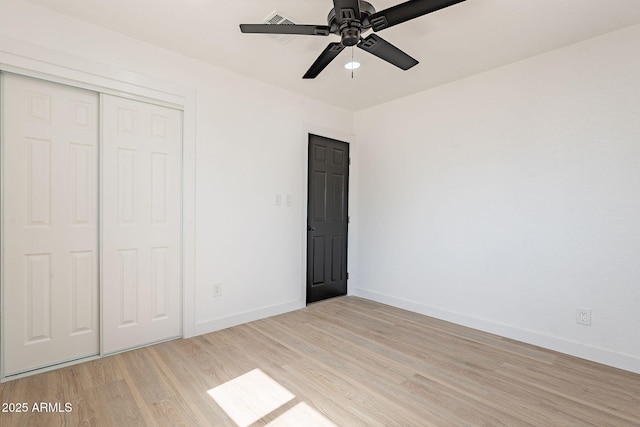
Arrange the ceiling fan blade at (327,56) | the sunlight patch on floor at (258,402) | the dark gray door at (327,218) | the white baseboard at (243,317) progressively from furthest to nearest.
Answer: the dark gray door at (327,218) < the white baseboard at (243,317) < the ceiling fan blade at (327,56) < the sunlight patch on floor at (258,402)

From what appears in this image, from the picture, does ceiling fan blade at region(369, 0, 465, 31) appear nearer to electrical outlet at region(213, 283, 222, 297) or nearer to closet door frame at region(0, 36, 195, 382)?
closet door frame at region(0, 36, 195, 382)

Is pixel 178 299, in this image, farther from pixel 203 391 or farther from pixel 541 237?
pixel 541 237

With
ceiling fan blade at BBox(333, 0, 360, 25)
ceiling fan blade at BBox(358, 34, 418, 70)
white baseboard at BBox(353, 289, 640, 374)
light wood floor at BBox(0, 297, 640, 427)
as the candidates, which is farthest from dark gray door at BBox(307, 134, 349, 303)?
ceiling fan blade at BBox(333, 0, 360, 25)

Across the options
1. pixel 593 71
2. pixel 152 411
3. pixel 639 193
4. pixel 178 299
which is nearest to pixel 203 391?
pixel 152 411

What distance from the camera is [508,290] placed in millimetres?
2936

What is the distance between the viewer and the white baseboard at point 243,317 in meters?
2.92

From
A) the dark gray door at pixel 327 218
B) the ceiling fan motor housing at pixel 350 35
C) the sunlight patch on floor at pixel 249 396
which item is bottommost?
the sunlight patch on floor at pixel 249 396

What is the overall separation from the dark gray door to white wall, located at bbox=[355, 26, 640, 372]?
1.92ft

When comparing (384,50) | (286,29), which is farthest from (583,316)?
(286,29)

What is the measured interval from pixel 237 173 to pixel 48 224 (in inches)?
60.5

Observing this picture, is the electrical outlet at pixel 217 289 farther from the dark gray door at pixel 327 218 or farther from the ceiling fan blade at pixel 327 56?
the ceiling fan blade at pixel 327 56

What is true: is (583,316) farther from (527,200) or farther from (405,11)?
(405,11)

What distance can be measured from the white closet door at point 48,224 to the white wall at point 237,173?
40 centimetres

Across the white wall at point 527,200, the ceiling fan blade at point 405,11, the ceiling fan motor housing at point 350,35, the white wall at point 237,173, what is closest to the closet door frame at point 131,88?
the white wall at point 237,173
